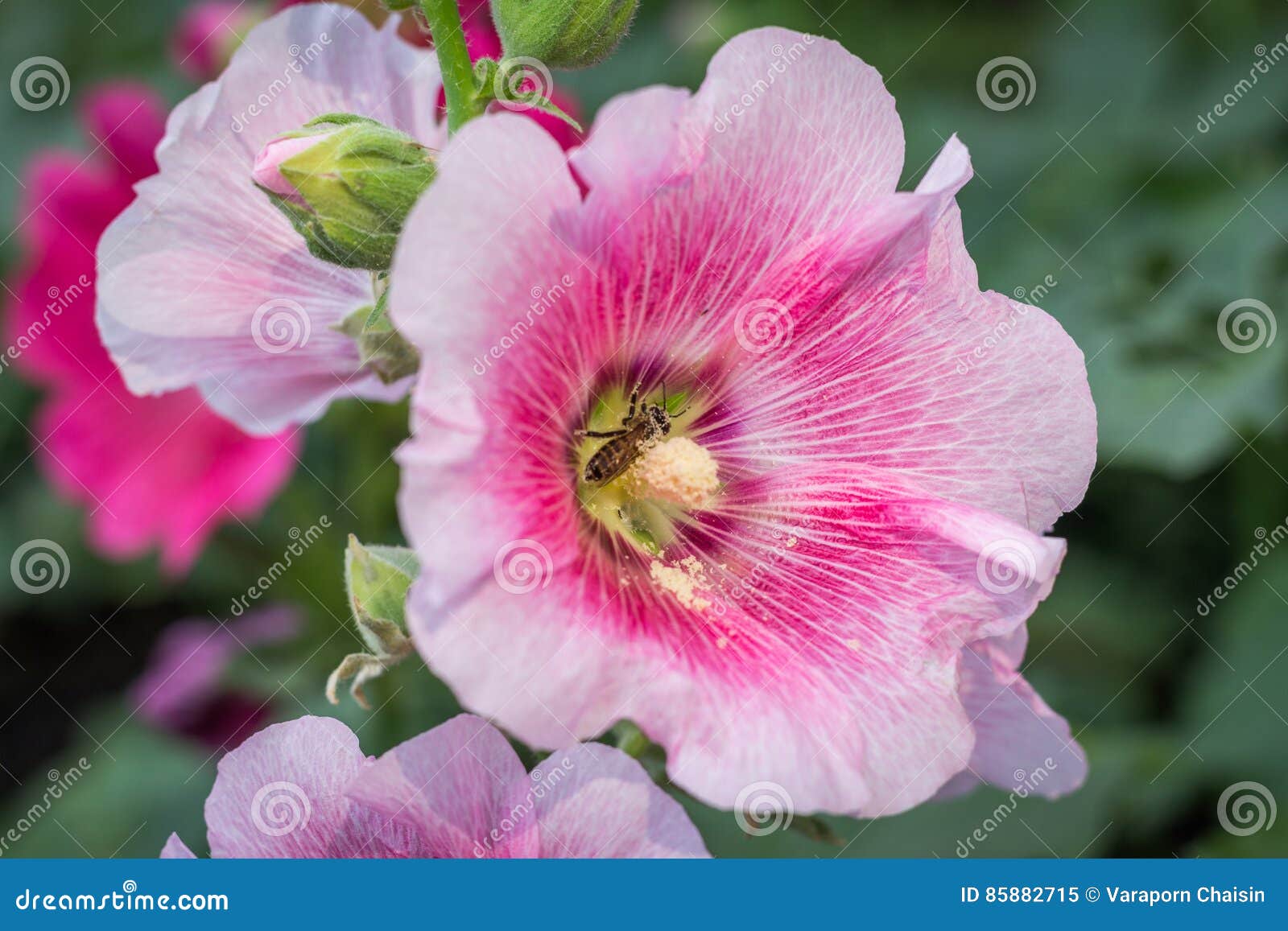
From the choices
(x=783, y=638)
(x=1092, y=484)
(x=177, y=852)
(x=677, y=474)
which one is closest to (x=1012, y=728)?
(x=783, y=638)

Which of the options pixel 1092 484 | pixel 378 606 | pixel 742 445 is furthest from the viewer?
pixel 1092 484

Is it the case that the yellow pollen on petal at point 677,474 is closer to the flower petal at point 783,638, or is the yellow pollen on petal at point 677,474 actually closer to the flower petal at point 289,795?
the flower petal at point 783,638

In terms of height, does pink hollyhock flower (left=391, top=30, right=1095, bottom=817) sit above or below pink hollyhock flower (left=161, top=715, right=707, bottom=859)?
above

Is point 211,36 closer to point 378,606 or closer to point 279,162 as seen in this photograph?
point 279,162

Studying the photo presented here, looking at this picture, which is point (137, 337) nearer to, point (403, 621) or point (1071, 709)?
point (403, 621)

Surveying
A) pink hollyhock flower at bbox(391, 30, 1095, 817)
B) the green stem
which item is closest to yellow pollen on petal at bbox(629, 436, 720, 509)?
pink hollyhock flower at bbox(391, 30, 1095, 817)

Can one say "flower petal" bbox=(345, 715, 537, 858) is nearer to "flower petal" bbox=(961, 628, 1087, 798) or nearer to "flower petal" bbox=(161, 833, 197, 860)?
"flower petal" bbox=(161, 833, 197, 860)
